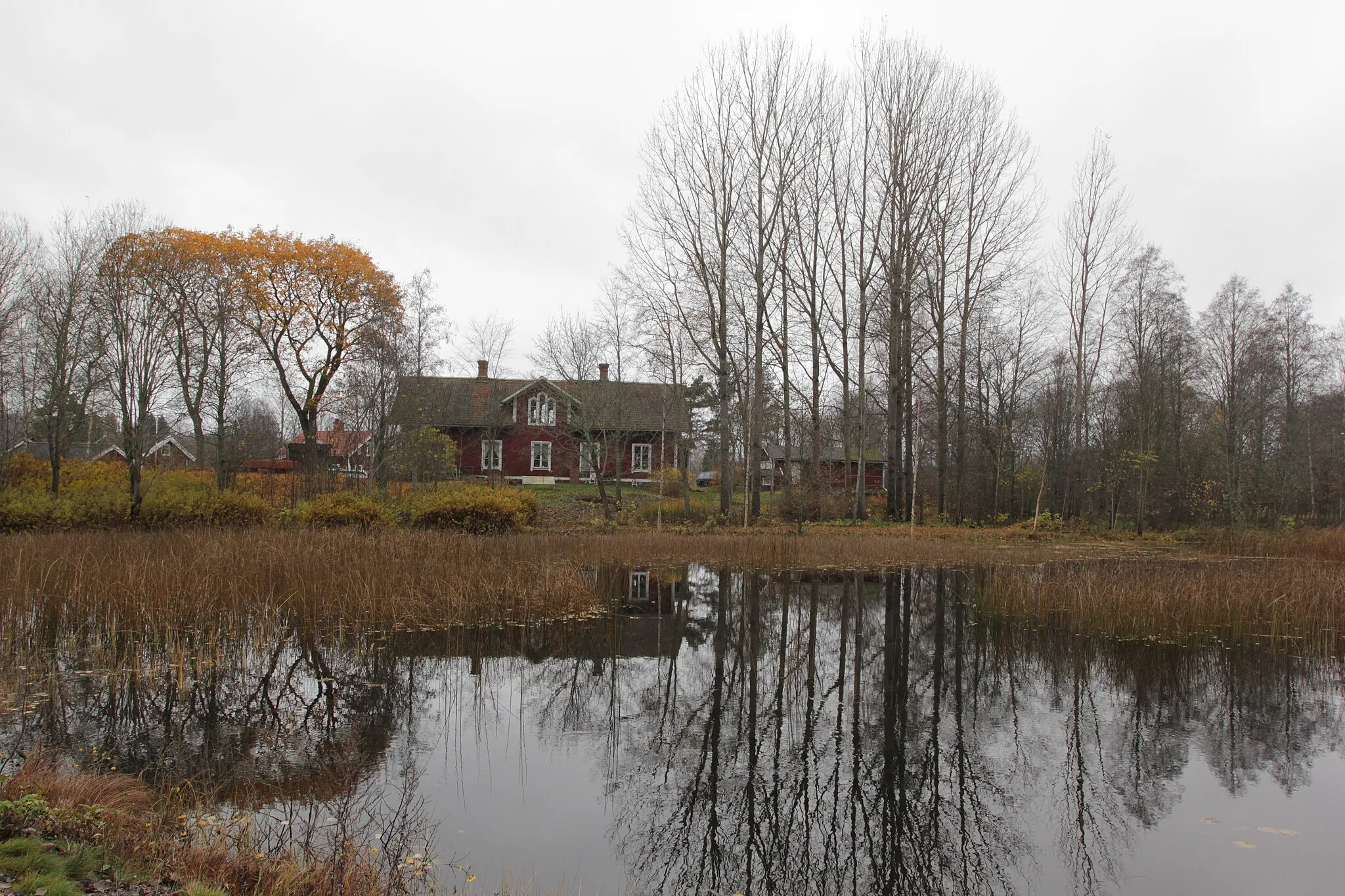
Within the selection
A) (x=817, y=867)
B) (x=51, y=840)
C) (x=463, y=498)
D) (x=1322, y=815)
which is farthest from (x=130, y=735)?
(x=463, y=498)

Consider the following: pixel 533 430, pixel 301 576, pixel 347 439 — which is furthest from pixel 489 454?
pixel 301 576

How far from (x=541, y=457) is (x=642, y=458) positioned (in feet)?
17.3

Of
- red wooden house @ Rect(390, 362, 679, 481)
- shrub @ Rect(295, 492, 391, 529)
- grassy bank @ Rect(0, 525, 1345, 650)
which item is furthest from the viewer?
red wooden house @ Rect(390, 362, 679, 481)

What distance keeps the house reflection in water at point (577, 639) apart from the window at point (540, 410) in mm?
28002

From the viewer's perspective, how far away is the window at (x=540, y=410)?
1476 inches

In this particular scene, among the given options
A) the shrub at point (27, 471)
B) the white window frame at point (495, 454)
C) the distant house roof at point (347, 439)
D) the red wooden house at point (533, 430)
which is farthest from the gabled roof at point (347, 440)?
the white window frame at point (495, 454)

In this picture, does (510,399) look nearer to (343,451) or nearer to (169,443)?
(169,443)

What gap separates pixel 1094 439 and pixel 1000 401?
15.2ft

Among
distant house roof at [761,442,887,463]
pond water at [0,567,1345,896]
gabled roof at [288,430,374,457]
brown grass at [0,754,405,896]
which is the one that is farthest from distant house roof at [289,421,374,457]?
brown grass at [0,754,405,896]

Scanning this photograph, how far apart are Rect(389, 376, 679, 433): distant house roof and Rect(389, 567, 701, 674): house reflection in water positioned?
61.7 feet

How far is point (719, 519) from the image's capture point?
74.6 feet

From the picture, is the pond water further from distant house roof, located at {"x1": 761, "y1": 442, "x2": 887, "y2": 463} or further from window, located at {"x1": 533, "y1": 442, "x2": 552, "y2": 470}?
window, located at {"x1": 533, "y1": 442, "x2": 552, "y2": 470}

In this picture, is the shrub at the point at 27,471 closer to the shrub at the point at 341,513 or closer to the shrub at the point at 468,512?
the shrub at the point at 341,513

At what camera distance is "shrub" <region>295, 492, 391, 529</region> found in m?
15.2
